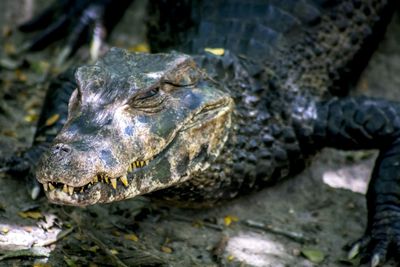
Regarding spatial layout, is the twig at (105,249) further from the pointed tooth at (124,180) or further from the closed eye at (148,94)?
the closed eye at (148,94)

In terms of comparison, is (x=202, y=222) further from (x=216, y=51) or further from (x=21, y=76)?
(x=21, y=76)

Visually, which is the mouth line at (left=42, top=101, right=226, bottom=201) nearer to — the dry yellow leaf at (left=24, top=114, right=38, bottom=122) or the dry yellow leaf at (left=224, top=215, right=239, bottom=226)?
the dry yellow leaf at (left=224, top=215, right=239, bottom=226)

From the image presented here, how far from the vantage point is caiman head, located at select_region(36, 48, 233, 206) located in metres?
3.72

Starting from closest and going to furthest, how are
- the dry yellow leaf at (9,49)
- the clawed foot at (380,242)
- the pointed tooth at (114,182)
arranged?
A: the pointed tooth at (114,182), the clawed foot at (380,242), the dry yellow leaf at (9,49)

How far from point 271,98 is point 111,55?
1236mm

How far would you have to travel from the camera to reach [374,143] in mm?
5039

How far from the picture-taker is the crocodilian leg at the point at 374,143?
4621 mm

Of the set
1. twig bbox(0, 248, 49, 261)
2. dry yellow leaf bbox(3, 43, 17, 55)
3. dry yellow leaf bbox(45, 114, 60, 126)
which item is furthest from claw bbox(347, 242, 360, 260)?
dry yellow leaf bbox(3, 43, 17, 55)

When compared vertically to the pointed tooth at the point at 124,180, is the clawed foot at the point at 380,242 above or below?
below

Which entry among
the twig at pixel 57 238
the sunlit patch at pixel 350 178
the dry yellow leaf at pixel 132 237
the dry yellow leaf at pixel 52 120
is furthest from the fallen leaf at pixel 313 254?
the dry yellow leaf at pixel 52 120

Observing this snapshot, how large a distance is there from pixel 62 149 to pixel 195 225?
53.4 inches

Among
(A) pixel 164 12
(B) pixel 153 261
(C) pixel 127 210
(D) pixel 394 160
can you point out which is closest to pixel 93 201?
(B) pixel 153 261

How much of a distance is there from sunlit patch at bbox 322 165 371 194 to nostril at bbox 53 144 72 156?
2.31 meters

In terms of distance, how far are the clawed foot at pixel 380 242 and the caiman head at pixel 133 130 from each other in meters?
1.09
